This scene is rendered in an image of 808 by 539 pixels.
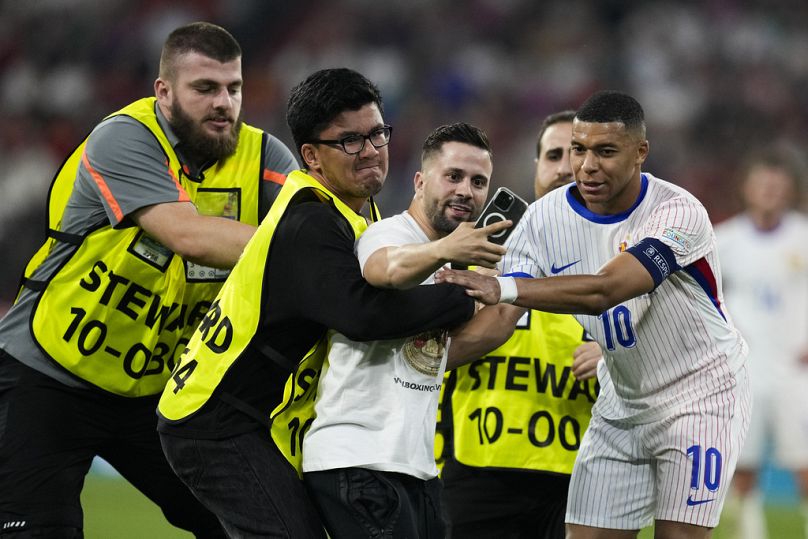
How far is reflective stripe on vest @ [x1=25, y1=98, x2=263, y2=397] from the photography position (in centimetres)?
487

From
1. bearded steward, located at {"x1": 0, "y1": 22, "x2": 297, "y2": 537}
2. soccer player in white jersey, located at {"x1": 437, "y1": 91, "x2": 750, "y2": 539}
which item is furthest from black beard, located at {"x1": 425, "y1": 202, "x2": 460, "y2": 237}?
bearded steward, located at {"x1": 0, "y1": 22, "x2": 297, "y2": 537}

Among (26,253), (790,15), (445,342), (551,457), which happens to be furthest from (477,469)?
(790,15)

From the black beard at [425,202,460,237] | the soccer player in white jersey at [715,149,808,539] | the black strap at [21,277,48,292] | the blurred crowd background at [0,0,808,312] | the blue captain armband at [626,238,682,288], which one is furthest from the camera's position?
the blurred crowd background at [0,0,808,312]

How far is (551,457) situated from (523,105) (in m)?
10.4

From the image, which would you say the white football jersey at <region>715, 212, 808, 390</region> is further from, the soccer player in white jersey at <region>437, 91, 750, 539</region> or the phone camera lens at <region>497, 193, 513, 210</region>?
the phone camera lens at <region>497, 193, 513, 210</region>

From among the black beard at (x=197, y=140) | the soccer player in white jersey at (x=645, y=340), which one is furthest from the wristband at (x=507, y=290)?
the black beard at (x=197, y=140)

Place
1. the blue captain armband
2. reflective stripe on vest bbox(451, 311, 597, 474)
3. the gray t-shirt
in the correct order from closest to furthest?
the blue captain armband
the gray t-shirt
reflective stripe on vest bbox(451, 311, 597, 474)

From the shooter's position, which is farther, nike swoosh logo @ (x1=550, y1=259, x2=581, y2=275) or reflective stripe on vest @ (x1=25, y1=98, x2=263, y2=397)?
nike swoosh logo @ (x1=550, y1=259, x2=581, y2=275)

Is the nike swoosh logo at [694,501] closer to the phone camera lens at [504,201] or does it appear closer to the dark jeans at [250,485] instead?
the phone camera lens at [504,201]

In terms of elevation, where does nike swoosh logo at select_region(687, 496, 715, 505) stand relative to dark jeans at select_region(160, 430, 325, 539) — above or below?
above

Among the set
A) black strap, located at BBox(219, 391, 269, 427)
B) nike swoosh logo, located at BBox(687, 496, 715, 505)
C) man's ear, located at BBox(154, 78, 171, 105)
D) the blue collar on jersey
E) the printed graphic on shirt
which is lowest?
nike swoosh logo, located at BBox(687, 496, 715, 505)

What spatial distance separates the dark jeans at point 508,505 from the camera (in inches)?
220

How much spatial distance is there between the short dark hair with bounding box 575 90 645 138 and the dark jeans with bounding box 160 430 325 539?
2.03 metres

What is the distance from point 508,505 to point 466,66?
36.1 feet
